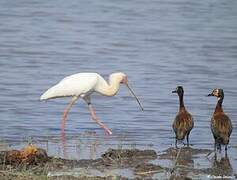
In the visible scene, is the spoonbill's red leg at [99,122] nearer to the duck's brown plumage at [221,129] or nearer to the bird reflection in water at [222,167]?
the duck's brown plumage at [221,129]

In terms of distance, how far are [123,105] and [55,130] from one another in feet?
8.89

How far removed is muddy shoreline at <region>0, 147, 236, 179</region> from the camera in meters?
9.90

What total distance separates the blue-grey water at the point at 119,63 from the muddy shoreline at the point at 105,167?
74cm

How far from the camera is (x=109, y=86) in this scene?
591 inches

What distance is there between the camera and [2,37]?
24.6 m

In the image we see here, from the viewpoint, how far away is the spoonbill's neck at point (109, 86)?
14.9m

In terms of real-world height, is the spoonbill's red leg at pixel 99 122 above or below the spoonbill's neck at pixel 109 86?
below

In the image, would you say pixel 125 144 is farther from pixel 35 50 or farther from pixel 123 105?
pixel 35 50

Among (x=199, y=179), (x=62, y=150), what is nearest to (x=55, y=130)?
(x=62, y=150)

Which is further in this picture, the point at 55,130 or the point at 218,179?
the point at 55,130

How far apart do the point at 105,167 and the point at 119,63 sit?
1051cm

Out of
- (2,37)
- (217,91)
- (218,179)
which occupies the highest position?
(2,37)

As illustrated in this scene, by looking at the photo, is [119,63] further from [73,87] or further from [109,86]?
[73,87]

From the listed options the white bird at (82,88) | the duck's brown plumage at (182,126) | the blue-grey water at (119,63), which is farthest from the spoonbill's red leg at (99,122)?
the duck's brown plumage at (182,126)
